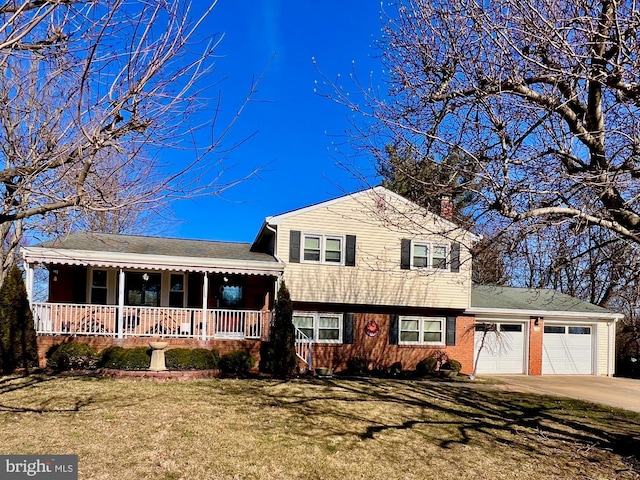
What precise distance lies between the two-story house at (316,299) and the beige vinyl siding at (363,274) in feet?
0.12

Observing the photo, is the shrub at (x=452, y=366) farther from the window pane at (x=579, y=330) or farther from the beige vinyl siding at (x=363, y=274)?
the window pane at (x=579, y=330)

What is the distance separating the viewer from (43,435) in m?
6.84

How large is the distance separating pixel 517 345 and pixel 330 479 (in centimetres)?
1449

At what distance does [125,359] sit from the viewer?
41.3 feet

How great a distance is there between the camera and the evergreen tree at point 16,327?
12195mm

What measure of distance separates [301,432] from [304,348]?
811cm

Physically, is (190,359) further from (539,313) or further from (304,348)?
(539,313)

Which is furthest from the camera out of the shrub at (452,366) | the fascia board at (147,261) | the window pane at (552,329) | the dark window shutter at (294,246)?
the window pane at (552,329)

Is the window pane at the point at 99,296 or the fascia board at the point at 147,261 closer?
the fascia board at the point at 147,261

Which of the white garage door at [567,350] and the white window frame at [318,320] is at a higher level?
the white window frame at [318,320]

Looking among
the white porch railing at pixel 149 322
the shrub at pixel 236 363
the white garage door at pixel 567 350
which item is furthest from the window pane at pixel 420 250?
A: the shrub at pixel 236 363

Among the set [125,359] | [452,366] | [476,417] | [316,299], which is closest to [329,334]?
[316,299]

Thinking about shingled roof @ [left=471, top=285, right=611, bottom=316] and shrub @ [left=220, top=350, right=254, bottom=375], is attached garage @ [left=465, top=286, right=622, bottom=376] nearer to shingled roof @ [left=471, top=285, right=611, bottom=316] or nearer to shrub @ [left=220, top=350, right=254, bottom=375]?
shingled roof @ [left=471, top=285, right=611, bottom=316]

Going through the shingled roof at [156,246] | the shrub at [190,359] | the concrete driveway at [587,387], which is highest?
the shingled roof at [156,246]
